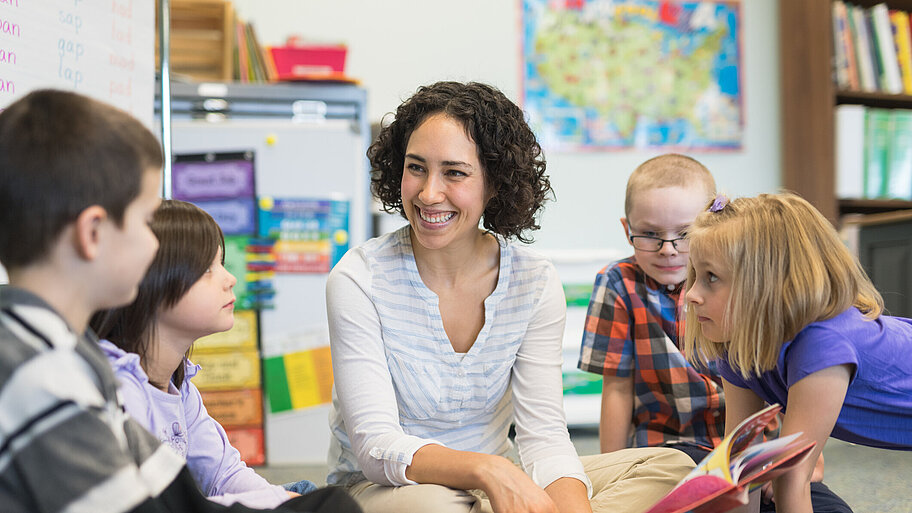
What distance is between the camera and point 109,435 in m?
0.64

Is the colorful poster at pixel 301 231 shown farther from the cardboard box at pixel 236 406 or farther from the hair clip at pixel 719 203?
the hair clip at pixel 719 203

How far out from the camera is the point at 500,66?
10.3ft

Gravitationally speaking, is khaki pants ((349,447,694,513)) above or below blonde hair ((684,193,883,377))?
below

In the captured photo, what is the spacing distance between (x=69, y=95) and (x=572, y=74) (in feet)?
8.77

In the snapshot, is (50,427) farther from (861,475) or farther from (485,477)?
(861,475)

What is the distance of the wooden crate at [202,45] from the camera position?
267 cm

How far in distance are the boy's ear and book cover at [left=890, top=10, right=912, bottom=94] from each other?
3.03m

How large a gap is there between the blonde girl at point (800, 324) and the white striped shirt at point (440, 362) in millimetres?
279

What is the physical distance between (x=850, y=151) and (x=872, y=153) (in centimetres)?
8

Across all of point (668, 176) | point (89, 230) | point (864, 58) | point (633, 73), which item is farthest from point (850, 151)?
point (89, 230)

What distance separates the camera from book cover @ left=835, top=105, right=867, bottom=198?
2875mm

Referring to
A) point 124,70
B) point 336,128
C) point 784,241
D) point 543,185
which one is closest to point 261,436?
point 336,128

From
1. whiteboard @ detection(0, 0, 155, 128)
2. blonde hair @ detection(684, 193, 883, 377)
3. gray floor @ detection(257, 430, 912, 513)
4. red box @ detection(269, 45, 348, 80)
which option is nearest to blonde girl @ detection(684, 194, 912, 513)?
blonde hair @ detection(684, 193, 883, 377)

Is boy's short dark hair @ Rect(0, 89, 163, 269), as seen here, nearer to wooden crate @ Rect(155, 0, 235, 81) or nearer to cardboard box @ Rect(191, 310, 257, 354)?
cardboard box @ Rect(191, 310, 257, 354)
